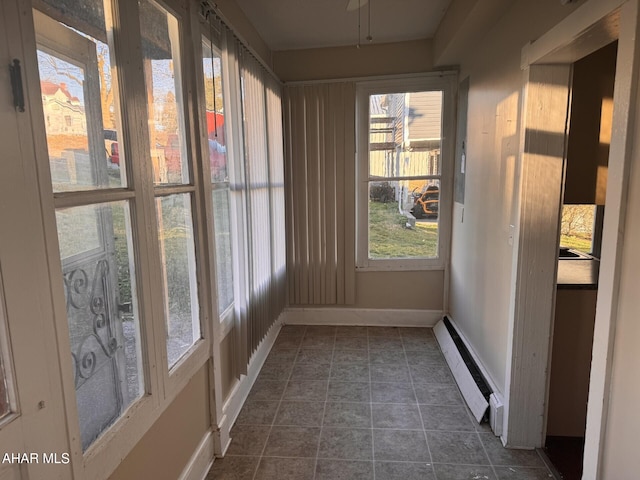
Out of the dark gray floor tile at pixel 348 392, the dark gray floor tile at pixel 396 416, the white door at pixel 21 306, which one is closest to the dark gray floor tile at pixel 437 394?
the dark gray floor tile at pixel 396 416

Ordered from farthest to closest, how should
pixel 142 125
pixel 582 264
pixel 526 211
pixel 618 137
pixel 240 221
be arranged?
pixel 582 264
pixel 240 221
pixel 526 211
pixel 142 125
pixel 618 137

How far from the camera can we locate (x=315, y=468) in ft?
6.53

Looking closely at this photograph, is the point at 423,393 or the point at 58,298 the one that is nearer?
the point at 58,298

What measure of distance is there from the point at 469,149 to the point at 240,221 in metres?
1.93

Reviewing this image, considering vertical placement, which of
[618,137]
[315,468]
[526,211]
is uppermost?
[618,137]

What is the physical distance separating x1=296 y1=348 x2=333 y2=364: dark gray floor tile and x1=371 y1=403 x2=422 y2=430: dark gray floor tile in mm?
733

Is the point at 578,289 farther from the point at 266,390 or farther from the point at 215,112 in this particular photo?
the point at 215,112

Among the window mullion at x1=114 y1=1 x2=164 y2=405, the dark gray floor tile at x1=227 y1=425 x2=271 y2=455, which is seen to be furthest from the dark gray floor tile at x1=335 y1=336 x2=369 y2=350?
the window mullion at x1=114 y1=1 x2=164 y2=405

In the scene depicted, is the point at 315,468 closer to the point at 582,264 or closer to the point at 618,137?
the point at 618,137

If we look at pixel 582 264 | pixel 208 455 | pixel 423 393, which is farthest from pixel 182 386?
pixel 582 264

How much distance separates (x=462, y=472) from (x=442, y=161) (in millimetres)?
2566

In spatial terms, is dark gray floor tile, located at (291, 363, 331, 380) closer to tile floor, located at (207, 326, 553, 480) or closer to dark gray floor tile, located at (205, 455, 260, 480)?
tile floor, located at (207, 326, 553, 480)

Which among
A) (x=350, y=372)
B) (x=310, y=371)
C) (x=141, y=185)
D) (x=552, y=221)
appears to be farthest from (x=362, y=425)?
(x=141, y=185)

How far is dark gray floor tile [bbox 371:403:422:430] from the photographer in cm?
233
